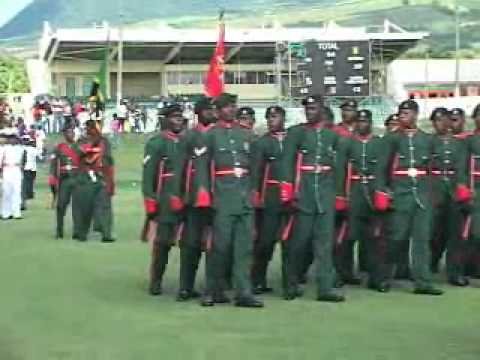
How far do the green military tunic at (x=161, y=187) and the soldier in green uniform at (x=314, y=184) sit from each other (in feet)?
3.81

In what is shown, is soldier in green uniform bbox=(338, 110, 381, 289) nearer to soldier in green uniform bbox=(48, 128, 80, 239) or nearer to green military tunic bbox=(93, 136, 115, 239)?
green military tunic bbox=(93, 136, 115, 239)

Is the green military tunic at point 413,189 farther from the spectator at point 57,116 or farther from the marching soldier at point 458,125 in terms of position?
the spectator at point 57,116

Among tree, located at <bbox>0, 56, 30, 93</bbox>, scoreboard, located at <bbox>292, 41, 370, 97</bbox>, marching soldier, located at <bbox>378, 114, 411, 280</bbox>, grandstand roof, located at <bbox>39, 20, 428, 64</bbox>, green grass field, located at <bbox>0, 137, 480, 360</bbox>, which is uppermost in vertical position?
grandstand roof, located at <bbox>39, 20, 428, 64</bbox>

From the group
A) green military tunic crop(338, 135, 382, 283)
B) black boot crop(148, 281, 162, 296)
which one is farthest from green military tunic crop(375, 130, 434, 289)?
black boot crop(148, 281, 162, 296)

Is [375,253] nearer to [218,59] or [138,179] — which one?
[218,59]

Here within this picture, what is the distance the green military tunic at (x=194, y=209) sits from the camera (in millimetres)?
11438

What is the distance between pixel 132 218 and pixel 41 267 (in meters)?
7.55

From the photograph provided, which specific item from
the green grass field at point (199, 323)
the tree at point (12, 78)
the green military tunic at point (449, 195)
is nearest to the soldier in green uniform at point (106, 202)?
the green grass field at point (199, 323)

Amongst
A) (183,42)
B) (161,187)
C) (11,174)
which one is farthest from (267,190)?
(183,42)

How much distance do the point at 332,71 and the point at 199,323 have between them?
39.0 m

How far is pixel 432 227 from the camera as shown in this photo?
43.2 ft

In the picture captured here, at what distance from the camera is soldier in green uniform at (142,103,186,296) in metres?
12.1

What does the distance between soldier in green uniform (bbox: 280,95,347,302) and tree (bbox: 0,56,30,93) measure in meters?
92.2

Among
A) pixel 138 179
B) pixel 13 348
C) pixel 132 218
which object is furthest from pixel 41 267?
pixel 138 179
